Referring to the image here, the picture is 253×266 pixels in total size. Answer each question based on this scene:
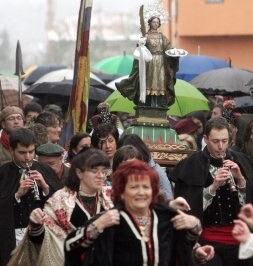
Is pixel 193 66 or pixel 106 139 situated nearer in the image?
pixel 106 139

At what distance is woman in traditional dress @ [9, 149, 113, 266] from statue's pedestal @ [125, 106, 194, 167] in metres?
4.33

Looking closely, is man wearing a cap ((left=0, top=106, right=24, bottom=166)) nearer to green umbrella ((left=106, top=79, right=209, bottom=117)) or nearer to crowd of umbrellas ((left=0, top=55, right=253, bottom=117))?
crowd of umbrellas ((left=0, top=55, right=253, bottom=117))

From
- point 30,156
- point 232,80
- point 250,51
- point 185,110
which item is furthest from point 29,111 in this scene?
point 250,51

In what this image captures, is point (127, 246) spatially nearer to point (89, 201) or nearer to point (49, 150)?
point (89, 201)

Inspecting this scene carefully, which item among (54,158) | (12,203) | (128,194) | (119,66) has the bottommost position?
(119,66)

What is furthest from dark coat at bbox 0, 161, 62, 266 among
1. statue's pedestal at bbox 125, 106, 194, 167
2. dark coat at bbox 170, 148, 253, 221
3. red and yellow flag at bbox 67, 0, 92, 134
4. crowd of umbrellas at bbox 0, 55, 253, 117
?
crowd of umbrellas at bbox 0, 55, 253, 117

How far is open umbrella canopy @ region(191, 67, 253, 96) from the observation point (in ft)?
63.6

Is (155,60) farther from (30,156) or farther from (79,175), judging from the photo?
(79,175)

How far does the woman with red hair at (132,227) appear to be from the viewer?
8.08 metres

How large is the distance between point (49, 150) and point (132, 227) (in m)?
3.68

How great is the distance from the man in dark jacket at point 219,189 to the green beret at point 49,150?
125 centimetres

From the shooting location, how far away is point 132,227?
8.12m

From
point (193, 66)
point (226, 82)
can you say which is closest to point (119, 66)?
point (193, 66)

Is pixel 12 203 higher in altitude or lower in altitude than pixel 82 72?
lower
